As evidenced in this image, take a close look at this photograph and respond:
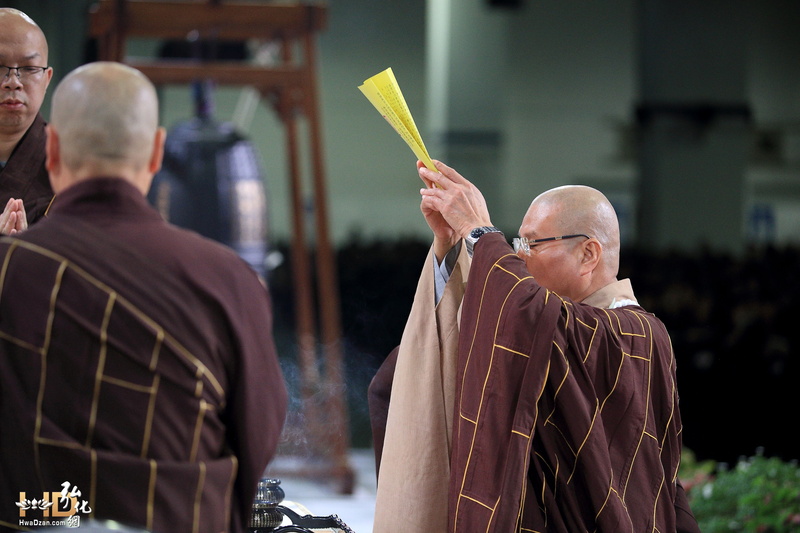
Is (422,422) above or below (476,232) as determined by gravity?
below

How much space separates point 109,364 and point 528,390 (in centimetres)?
86

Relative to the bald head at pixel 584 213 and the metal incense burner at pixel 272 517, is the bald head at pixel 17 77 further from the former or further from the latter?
the bald head at pixel 584 213

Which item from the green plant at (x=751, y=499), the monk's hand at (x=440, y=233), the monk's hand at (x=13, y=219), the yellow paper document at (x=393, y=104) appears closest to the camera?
the monk's hand at (x=13, y=219)

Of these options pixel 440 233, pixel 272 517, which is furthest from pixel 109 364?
pixel 440 233

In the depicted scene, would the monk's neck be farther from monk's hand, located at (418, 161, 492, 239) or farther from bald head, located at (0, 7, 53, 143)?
monk's hand, located at (418, 161, 492, 239)

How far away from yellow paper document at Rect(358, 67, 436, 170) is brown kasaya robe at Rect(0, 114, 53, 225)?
0.74 meters

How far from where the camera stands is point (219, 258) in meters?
1.56

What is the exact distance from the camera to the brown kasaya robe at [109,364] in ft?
4.81

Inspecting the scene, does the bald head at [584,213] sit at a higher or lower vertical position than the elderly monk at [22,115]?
lower

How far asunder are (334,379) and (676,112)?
4214 mm

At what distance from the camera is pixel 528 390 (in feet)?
6.46

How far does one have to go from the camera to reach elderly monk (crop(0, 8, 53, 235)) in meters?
2.12

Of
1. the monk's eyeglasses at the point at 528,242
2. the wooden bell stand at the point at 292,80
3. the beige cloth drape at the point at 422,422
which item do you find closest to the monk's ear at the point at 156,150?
the beige cloth drape at the point at 422,422

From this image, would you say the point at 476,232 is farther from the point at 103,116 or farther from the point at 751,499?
the point at 751,499
